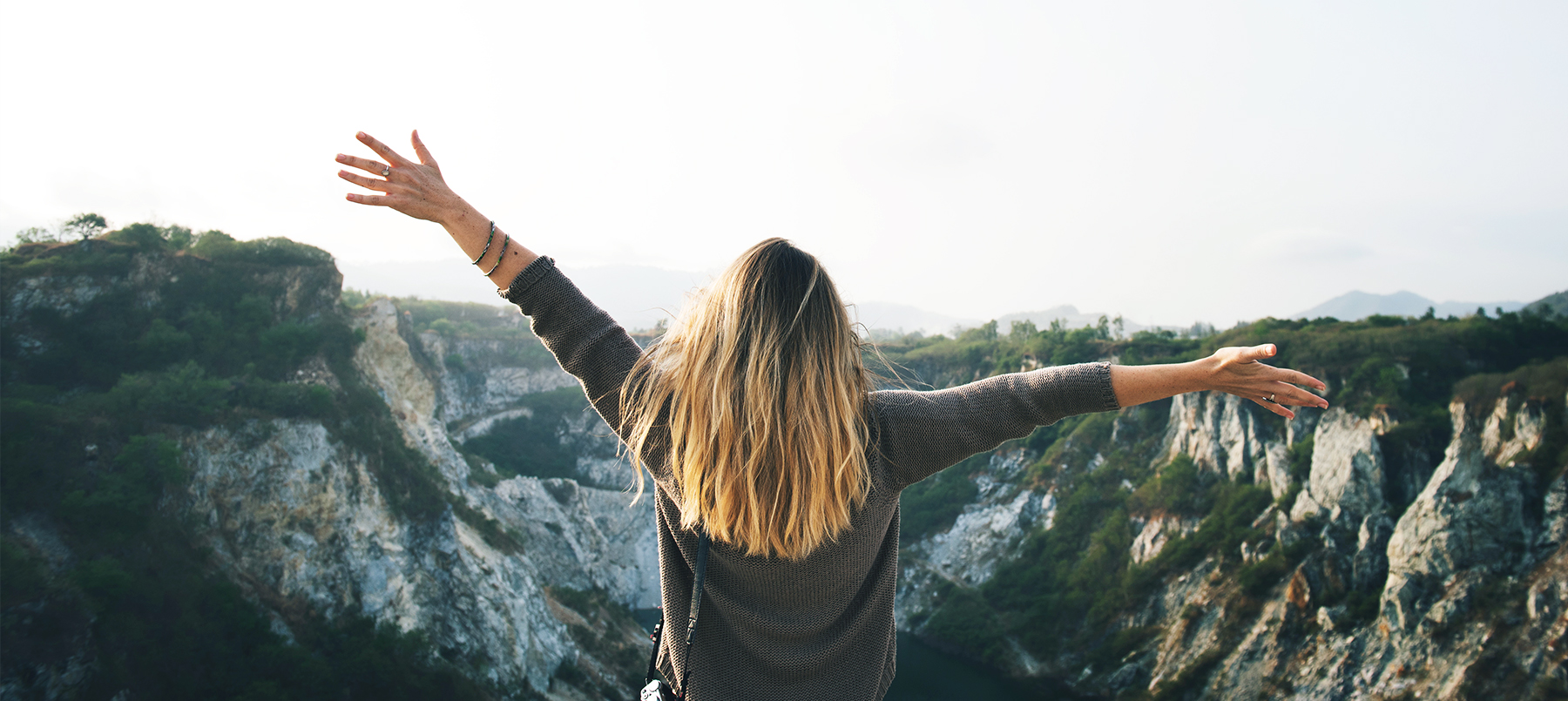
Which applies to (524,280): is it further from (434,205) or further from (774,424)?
(774,424)

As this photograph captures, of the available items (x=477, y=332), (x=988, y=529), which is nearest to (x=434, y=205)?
(x=988, y=529)

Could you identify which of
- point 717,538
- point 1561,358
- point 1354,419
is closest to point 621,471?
point 1354,419

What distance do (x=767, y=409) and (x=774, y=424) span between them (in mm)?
41

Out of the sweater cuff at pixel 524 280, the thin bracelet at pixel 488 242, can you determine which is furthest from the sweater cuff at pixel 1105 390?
the thin bracelet at pixel 488 242

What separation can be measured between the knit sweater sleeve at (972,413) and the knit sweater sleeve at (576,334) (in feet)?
2.15

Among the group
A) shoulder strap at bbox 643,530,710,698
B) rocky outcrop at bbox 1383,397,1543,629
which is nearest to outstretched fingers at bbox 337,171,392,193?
shoulder strap at bbox 643,530,710,698

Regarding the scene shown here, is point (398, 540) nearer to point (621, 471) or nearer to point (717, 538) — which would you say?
point (717, 538)

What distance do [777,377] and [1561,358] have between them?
110ft

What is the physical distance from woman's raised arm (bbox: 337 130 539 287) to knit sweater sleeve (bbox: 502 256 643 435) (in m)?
0.06

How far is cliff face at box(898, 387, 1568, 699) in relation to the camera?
18.8 m

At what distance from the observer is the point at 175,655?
15.5 m

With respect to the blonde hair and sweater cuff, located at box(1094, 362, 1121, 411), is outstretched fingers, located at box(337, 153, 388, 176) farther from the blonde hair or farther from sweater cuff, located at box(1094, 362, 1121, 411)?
sweater cuff, located at box(1094, 362, 1121, 411)

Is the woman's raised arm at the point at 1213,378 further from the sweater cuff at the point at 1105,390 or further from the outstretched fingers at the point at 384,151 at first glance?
the outstretched fingers at the point at 384,151

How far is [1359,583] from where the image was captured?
22.7 m
